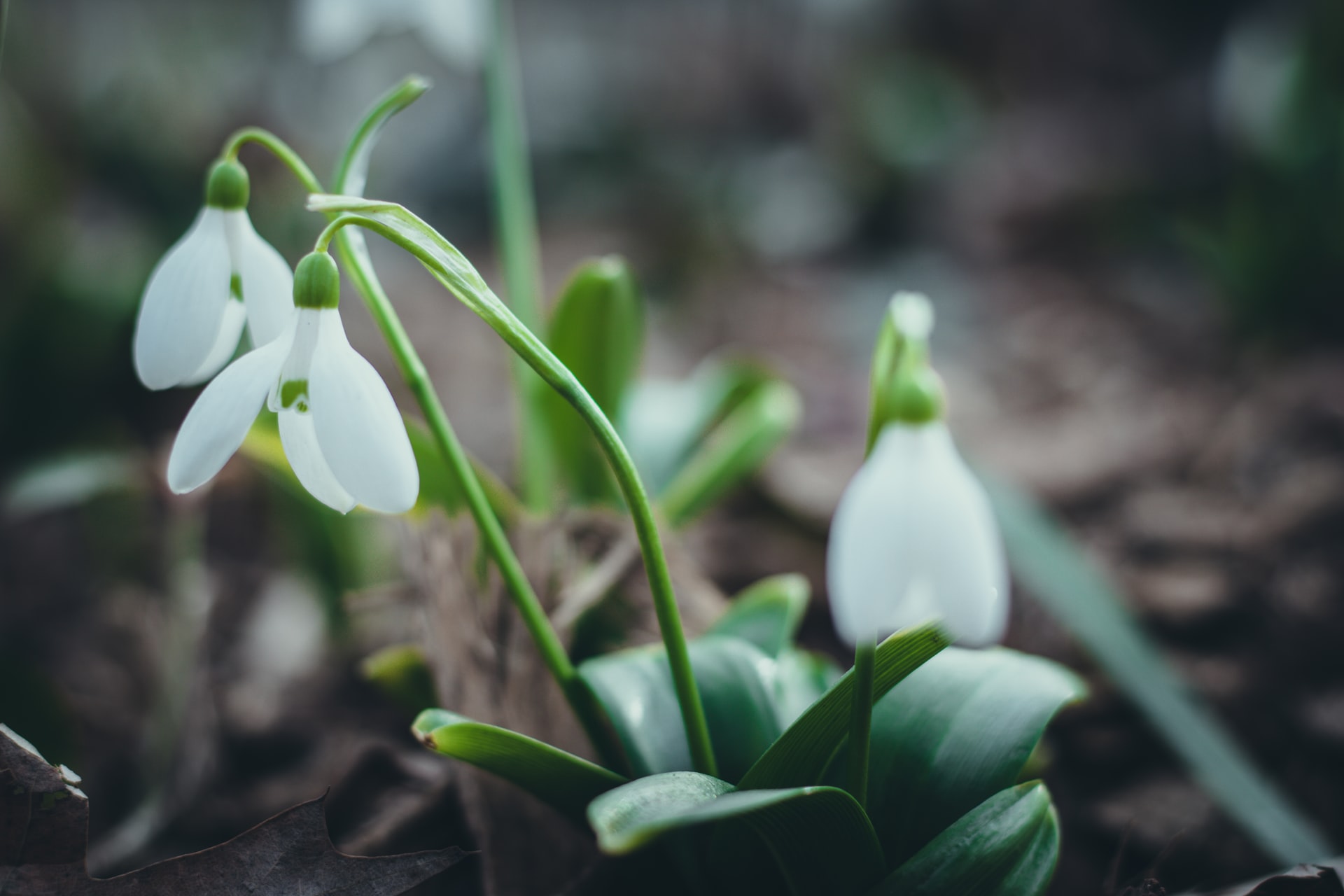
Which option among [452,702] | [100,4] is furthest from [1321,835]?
[100,4]

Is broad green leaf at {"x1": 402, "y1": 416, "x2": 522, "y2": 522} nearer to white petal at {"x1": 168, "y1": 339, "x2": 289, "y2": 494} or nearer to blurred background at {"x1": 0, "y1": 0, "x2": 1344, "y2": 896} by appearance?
blurred background at {"x1": 0, "y1": 0, "x2": 1344, "y2": 896}

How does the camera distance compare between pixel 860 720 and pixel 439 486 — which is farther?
pixel 439 486

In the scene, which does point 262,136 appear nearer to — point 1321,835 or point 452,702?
point 452,702

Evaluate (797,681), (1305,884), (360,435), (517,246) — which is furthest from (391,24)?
(1305,884)

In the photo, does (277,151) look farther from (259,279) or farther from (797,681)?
(797,681)

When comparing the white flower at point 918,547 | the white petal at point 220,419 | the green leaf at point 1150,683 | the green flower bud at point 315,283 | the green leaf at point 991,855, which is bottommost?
the green leaf at point 1150,683

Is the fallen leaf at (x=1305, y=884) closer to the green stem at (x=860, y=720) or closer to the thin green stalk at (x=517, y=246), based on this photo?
the green stem at (x=860, y=720)

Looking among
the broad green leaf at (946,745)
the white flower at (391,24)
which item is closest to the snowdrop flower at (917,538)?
the broad green leaf at (946,745)
